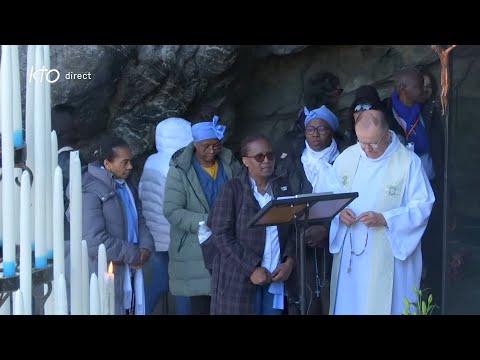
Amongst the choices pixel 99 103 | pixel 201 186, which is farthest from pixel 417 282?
pixel 99 103

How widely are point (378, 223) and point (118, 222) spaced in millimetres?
1694

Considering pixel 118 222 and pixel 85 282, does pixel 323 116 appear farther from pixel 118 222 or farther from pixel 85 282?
pixel 85 282

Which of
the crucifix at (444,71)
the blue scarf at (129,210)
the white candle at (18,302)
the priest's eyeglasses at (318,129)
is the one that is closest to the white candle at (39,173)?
the white candle at (18,302)

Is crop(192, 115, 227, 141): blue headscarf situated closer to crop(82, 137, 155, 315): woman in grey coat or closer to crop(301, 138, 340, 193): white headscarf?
crop(82, 137, 155, 315): woman in grey coat

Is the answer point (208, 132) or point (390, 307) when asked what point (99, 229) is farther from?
point (390, 307)

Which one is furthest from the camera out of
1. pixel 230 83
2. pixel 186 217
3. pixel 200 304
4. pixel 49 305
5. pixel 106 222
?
pixel 230 83

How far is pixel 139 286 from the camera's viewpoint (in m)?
6.01

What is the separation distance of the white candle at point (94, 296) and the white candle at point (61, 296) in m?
0.11

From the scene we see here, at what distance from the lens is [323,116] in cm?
598

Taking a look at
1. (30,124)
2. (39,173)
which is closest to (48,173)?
(39,173)

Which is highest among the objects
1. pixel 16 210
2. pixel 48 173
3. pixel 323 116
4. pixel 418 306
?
pixel 323 116

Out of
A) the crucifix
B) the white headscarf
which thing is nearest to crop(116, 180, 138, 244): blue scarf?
the white headscarf

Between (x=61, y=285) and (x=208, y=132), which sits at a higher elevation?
(x=208, y=132)

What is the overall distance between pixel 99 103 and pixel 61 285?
13.3ft
